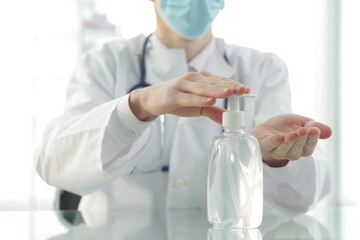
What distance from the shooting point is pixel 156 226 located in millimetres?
912

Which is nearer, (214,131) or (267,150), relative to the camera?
(267,150)

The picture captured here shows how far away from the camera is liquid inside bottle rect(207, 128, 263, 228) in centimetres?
81

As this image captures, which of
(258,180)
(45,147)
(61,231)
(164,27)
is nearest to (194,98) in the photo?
(258,180)

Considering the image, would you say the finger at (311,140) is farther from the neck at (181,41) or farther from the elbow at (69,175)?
the neck at (181,41)

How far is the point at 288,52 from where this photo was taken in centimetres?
361

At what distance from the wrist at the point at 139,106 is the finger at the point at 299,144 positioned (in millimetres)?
267

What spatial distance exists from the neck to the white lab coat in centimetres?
2

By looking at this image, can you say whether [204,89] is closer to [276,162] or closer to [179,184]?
[276,162]

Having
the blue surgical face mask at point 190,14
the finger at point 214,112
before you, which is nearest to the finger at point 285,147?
the finger at point 214,112

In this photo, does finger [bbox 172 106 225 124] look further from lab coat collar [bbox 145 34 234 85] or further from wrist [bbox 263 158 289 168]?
lab coat collar [bbox 145 34 234 85]

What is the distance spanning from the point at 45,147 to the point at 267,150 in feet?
1.75

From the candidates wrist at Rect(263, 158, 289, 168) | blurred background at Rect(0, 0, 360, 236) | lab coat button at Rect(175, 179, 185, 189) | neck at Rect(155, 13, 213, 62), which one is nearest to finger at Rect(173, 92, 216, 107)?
wrist at Rect(263, 158, 289, 168)
